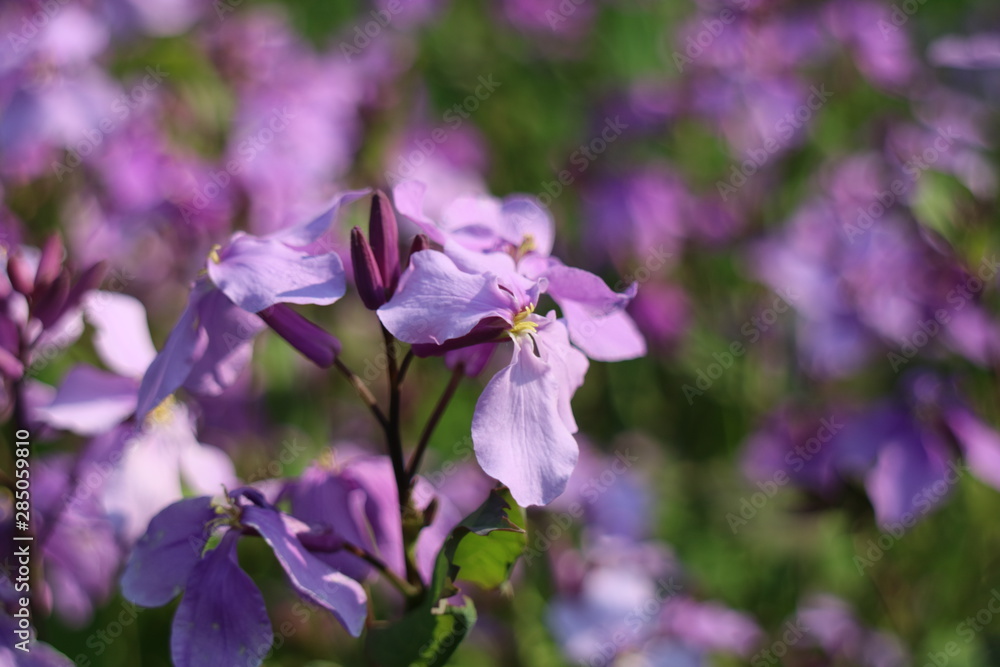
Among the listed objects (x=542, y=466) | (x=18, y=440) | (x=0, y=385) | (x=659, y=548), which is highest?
(x=542, y=466)

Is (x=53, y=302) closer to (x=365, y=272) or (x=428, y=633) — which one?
(x=365, y=272)

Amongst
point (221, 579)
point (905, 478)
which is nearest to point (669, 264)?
point (905, 478)

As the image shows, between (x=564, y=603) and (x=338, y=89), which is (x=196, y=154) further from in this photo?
(x=564, y=603)

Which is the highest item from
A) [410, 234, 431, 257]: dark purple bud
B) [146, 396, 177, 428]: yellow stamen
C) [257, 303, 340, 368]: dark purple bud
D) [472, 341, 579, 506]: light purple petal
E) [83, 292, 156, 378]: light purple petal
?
[410, 234, 431, 257]: dark purple bud

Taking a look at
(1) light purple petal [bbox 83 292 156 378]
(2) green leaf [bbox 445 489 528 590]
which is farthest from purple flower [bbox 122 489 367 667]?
(1) light purple petal [bbox 83 292 156 378]

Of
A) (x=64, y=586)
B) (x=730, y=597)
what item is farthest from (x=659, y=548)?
(x=64, y=586)

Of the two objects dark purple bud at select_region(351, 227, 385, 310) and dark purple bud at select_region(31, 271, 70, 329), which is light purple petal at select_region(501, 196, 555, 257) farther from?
dark purple bud at select_region(31, 271, 70, 329)
